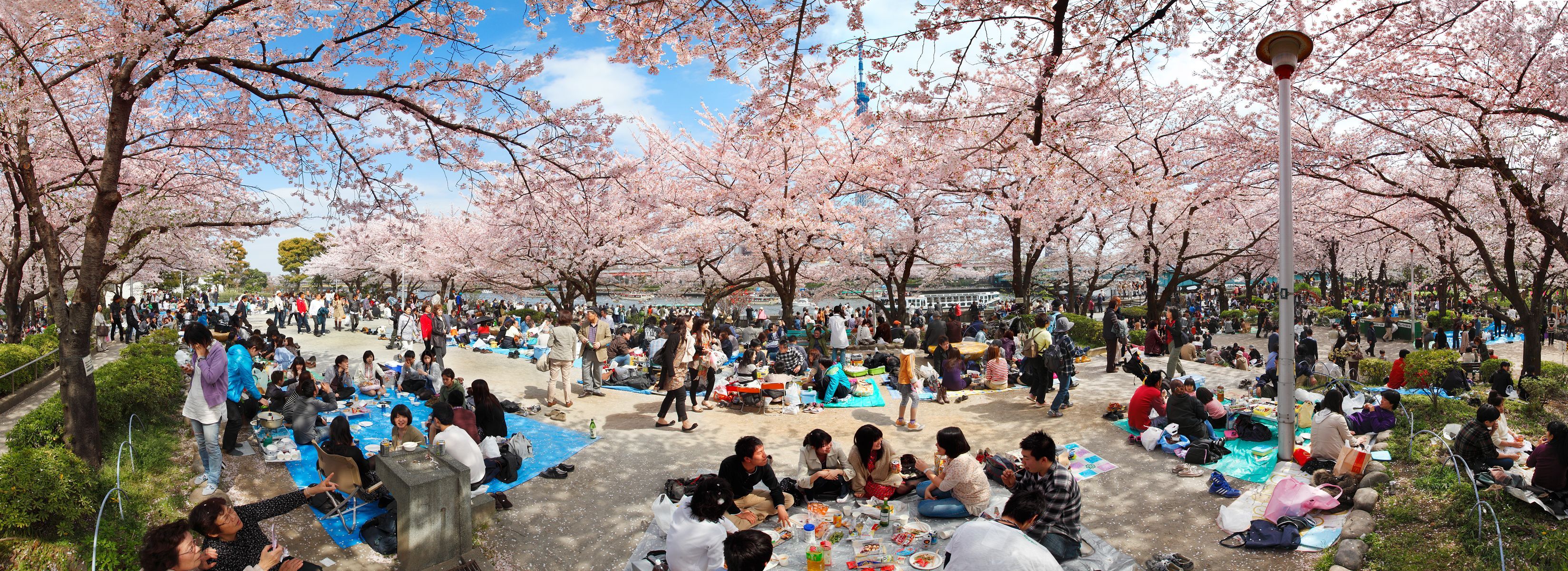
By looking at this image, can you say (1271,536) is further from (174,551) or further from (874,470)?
(174,551)

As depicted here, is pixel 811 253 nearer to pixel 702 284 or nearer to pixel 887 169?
pixel 887 169

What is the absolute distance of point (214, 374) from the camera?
5902 mm

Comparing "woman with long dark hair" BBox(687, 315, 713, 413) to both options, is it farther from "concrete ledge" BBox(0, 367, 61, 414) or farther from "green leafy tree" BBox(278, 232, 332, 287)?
"green leafy tree" BBox(278, 232, 332, 287)

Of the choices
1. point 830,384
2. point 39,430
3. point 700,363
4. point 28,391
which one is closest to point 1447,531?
point 830,384

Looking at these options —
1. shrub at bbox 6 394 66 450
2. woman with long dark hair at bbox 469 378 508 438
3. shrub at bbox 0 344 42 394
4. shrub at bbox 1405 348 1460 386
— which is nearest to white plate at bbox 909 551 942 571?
woman with long dark hair at bbox 469 378 508 438

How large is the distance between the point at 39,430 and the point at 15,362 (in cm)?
674

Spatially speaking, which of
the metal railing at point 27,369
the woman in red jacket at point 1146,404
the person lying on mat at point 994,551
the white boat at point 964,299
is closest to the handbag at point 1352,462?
the woman in red jacket at point 1146,404

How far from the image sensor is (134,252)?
54.0 ft

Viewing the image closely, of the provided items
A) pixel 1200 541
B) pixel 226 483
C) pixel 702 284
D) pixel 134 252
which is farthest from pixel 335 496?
pixel 702 284

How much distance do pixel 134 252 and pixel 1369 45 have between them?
76.5 feet

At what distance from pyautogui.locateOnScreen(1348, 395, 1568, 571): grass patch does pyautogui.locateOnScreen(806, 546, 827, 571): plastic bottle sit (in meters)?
3.18

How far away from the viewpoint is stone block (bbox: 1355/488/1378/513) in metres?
5.18

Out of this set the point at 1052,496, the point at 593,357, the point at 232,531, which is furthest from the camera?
the point at 593,357

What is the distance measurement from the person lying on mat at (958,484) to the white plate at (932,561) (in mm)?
937
